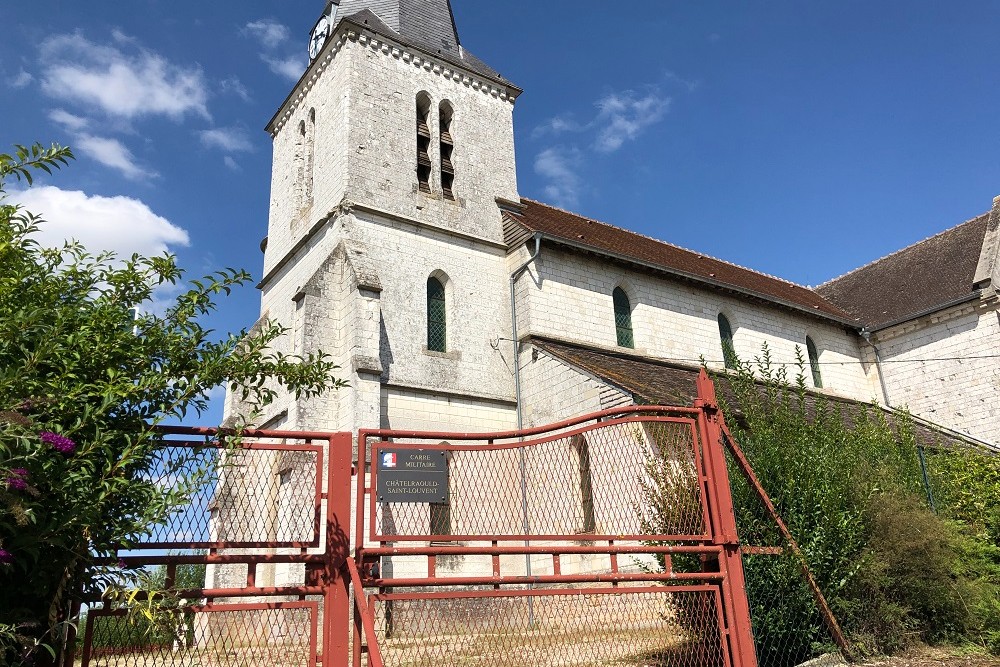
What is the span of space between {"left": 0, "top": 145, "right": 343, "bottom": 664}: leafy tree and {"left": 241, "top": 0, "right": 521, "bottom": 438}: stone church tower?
8.75m

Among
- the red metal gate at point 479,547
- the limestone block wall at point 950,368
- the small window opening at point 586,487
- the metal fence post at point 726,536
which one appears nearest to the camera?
the red metal gate at point 479,547

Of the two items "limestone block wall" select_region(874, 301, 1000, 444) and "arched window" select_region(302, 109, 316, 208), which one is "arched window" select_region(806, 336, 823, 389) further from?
"arched window" select_region(302, 109, 316, 208)

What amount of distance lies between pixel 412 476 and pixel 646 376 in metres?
10.9

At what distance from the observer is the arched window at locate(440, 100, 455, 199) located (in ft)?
59.6

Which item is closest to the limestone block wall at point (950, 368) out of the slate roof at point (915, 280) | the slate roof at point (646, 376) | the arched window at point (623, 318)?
the slate roof at point (915, 280)

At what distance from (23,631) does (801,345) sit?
70.7 feet

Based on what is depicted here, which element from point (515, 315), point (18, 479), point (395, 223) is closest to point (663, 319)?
point (515, 315)

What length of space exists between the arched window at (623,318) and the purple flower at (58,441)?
1477cm

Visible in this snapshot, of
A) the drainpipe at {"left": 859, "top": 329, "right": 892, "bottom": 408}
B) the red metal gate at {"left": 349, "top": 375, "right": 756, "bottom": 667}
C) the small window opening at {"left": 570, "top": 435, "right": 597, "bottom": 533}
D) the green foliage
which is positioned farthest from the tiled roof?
the red metal gate at {"left": 349, "top": 375, "right": 756, "bottom": 667}

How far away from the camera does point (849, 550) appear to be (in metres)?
7.46

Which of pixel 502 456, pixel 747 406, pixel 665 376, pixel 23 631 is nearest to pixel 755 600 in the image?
pixel 747 406

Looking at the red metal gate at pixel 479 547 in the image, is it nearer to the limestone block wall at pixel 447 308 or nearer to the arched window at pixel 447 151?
the limestone block wall at pixel 447 308

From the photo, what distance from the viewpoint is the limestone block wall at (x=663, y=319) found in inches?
661

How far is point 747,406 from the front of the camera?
8.13m
